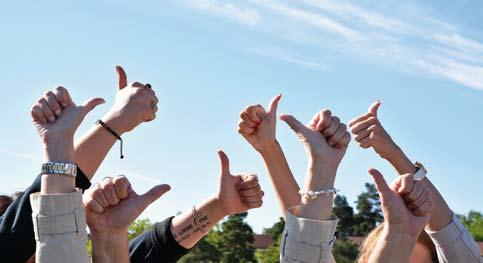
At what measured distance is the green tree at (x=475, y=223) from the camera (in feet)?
254

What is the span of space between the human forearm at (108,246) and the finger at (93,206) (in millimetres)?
104

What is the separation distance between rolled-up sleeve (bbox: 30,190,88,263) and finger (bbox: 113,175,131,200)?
15.9 inches

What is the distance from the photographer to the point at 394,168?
3.85 m

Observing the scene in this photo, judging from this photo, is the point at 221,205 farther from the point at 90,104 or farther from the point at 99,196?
the point at 90,104

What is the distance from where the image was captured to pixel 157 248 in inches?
171

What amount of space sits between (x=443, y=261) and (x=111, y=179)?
5.45 ft

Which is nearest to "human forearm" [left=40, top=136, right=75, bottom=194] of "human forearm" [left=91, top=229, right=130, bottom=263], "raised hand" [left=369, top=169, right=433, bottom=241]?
"human forearm" [left=91, top=229, right=130, bottom=263]

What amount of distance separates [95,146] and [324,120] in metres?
1.16

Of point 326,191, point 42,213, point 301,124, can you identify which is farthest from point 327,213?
point 42,213

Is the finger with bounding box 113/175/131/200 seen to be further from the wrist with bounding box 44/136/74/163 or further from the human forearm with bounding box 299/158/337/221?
the human forearm with bounding box 299/158/337/221

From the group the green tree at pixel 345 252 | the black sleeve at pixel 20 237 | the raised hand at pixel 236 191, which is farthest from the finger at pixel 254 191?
the green tree at pixel 345 252

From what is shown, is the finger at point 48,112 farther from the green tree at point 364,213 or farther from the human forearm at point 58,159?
the green tree at point 364,213

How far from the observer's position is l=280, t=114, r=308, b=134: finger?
3.16 m

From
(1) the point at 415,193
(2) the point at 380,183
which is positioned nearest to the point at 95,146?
(2) the point at 380,183
